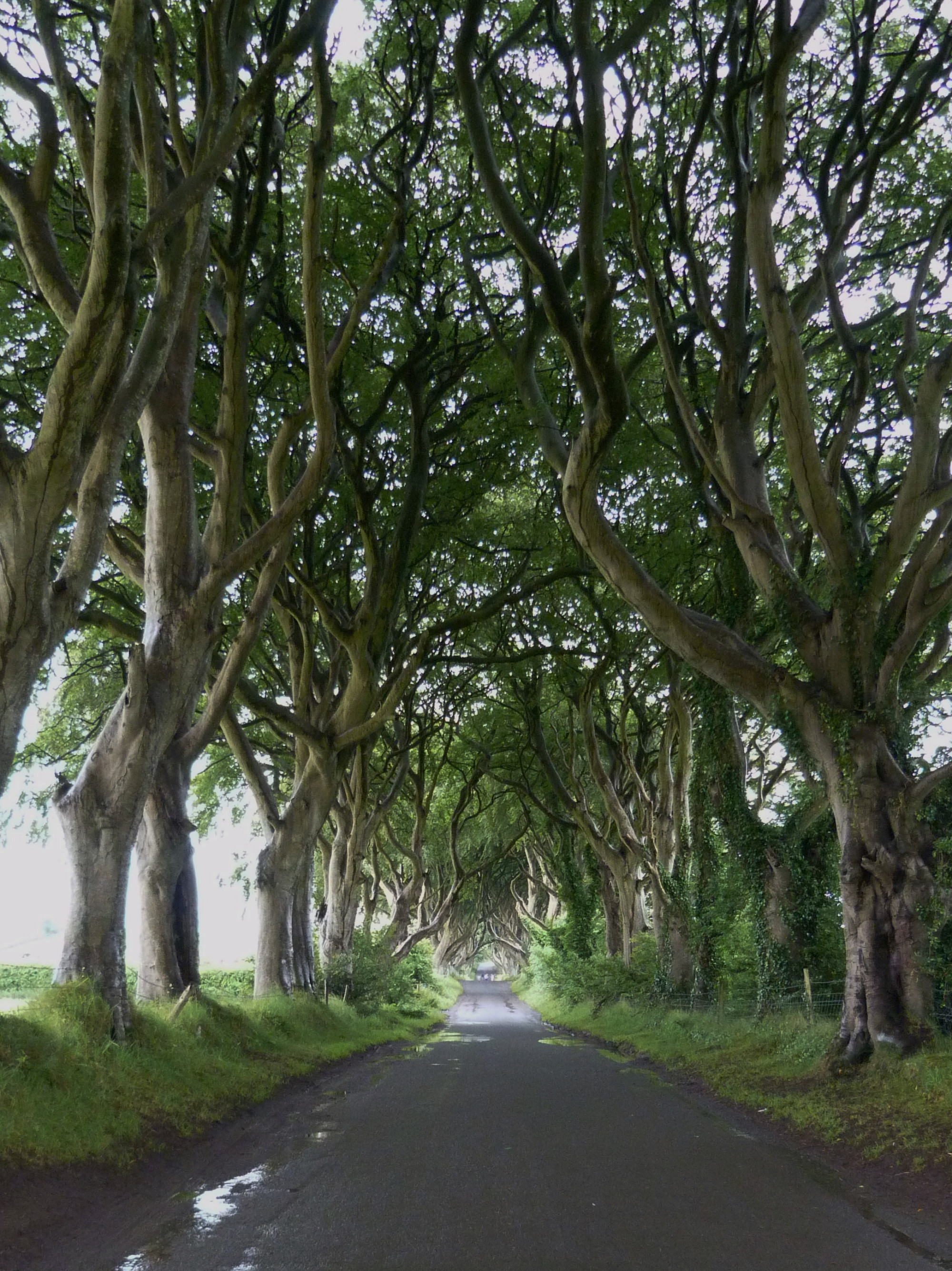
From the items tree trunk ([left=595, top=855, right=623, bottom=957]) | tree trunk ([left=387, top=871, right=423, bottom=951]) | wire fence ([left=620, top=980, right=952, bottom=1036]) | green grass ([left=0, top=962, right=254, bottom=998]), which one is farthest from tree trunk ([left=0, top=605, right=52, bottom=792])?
tree trunk ([left=387, top=871, right=423, bottom=951])

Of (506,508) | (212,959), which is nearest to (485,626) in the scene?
A: (506,508)

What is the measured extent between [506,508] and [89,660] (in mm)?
8151

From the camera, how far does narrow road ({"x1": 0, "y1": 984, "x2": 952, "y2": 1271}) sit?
4.64 metres

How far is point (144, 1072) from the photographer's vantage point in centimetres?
805

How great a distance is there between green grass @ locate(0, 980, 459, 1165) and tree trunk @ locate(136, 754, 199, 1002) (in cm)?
61

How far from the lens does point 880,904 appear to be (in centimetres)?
984

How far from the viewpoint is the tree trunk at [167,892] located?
11430 mm

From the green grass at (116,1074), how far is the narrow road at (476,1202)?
36cm

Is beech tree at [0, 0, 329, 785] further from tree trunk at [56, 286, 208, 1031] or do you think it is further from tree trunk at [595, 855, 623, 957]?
tree trunk at [595, 855, 623, 957]

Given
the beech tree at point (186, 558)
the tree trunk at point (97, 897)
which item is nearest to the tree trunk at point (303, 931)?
the beech tree at point (186, 558)

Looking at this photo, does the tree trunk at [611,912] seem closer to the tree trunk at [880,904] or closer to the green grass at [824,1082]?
the green grass at [824,1082]

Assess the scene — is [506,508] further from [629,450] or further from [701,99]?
[701,99]

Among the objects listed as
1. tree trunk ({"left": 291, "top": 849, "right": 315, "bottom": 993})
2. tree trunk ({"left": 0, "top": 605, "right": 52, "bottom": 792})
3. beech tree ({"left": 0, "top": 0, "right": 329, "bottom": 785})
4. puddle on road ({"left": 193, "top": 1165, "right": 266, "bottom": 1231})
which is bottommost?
puddle on road ({"left": 193, "top": 1165, "right": 266, "bottom": 1231})

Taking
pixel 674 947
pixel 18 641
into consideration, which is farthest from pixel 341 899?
pixel 18 641
